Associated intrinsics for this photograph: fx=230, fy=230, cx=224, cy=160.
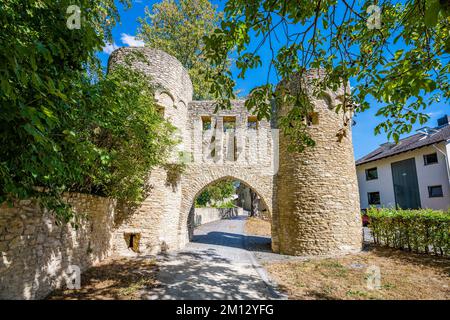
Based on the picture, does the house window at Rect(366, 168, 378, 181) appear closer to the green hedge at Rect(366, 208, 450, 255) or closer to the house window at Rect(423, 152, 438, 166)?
the house window at Rect(423, 152, 438, 166)

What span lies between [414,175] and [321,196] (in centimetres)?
1163

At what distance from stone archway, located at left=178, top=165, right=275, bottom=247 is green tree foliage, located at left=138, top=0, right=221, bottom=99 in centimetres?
861

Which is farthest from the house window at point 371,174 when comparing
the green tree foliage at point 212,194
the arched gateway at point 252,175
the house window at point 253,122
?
the house window at point 253,122

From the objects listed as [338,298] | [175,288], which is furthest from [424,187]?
[175,288]

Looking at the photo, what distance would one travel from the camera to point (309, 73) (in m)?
9.08

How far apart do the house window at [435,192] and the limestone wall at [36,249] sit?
18.4m

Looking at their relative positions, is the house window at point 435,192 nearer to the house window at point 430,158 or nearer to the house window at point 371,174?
the house window at point 430,158

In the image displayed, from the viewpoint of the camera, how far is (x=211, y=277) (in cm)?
588

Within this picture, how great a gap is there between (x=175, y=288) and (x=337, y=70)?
521cm

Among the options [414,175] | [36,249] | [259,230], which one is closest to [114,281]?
[36,249]

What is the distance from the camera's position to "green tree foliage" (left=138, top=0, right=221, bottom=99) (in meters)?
16.4

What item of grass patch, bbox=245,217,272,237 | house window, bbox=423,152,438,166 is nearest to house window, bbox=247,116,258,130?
grass patch, bbox=245,217,272,237
